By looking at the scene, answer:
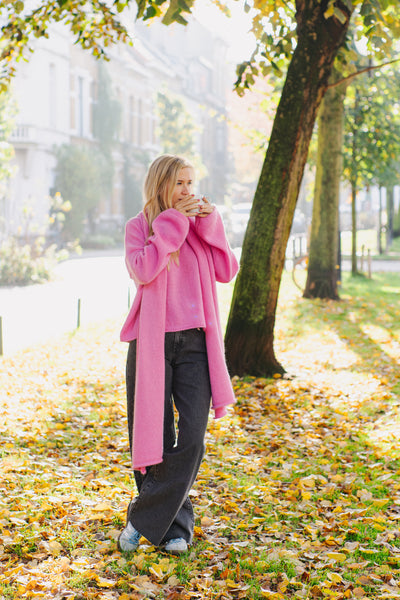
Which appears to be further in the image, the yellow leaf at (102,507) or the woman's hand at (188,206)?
the yellow leaf at (102,507)

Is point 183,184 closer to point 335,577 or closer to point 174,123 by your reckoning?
point 335,577

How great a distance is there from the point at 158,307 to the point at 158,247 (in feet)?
0.96

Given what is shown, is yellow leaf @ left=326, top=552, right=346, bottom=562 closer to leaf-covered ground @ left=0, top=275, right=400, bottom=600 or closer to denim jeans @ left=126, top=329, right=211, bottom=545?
leaf-covered ground @ left=0, top=275, right=400, bottom=600

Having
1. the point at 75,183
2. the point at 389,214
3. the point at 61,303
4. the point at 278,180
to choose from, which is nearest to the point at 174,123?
the point at 75,183

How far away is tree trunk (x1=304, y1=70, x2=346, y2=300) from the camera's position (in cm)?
1455

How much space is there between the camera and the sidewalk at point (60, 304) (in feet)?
40.1

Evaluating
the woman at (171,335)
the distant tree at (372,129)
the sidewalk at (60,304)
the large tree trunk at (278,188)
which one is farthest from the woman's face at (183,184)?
the distant tree at (372,129)

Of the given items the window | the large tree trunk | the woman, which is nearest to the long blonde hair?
the woman

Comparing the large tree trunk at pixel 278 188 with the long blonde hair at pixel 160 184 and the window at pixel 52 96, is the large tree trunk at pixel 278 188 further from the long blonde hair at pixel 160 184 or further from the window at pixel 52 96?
the window at pixel 52 96

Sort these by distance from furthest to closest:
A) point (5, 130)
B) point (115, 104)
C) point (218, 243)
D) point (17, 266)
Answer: point (115, 104)
point (5, 130)
point (17, 266)
point (218, 243)

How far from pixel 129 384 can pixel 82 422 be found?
319 centimetres

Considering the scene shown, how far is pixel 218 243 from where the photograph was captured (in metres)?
3.77

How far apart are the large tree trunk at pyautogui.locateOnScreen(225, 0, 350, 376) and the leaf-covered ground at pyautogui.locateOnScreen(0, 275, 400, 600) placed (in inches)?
23.9

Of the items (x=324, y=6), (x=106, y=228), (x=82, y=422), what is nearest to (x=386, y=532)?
(x=82, y=422)
